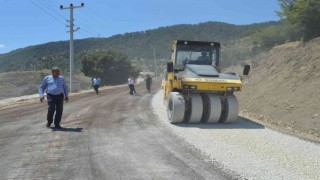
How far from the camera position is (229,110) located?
1348 cm

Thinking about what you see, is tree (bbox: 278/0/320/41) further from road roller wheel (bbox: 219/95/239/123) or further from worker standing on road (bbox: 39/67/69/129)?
worker standing on road (bbox: 39/67/69/129)

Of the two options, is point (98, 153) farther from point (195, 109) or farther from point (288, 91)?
point (288, 91)

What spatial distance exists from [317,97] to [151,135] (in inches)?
305

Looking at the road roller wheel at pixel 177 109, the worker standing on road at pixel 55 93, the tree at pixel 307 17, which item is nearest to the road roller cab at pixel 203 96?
the road roller wheel at pixel 177 109

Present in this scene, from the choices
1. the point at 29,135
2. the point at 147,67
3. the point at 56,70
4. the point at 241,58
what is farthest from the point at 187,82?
the point at 147,67

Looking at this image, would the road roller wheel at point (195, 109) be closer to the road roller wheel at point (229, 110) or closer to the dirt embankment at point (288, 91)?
the road roller wheel at point (229, 110)

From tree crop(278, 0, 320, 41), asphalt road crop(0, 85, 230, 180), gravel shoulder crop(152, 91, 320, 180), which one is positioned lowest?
gravel shoulder crop(152, 91, 320, 180)

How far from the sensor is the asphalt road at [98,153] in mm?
6953

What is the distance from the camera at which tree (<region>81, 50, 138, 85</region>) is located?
74.9m

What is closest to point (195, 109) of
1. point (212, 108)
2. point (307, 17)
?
point (212, 108)

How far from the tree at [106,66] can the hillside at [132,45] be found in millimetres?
51553

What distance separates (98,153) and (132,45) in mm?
160931

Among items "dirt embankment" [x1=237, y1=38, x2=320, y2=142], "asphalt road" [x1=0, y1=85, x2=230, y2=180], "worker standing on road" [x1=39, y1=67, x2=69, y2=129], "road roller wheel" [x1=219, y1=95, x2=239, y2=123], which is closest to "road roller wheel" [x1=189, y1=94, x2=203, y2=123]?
"road roller wheel" [x1=219, y1=95, x2=239, y2=123]

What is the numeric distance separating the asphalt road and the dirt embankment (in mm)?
5226
